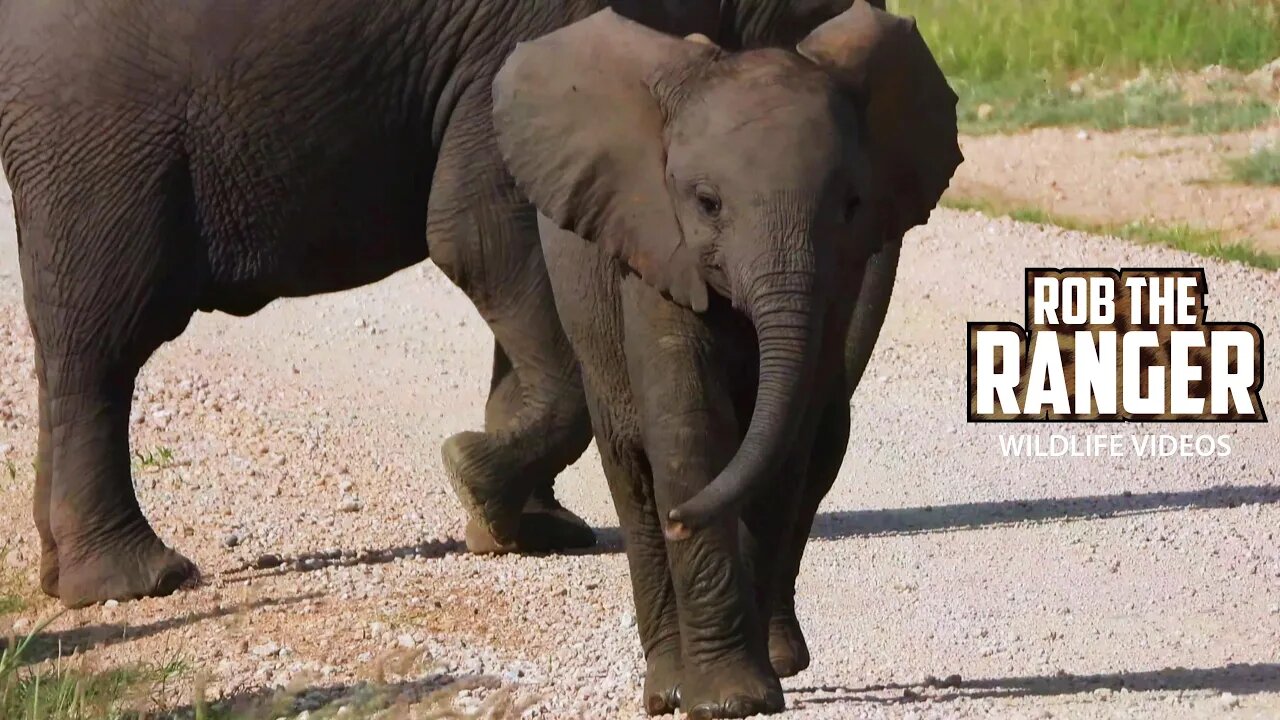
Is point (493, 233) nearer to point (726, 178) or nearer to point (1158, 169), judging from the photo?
point (726, 178)

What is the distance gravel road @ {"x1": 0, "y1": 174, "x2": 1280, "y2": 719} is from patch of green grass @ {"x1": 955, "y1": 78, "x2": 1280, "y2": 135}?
3.76 m

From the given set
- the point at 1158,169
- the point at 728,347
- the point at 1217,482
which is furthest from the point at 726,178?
the point at 1158,169

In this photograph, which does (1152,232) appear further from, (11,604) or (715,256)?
(715,256)

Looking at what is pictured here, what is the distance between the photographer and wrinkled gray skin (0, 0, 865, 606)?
718cm

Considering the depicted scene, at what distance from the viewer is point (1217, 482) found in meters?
8.86

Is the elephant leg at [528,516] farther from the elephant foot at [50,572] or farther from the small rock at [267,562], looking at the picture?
the elephant foot at [50,572]

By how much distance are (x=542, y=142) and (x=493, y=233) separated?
1667mm

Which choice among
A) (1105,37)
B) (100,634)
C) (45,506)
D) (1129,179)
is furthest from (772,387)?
(1105,37)

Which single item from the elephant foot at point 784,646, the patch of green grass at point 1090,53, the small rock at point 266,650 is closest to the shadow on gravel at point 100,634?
the small rock at point 266,650

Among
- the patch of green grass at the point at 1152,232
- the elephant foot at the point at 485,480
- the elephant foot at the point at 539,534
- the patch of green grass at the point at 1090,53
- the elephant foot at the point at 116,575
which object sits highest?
the patch of green grass at the point at 1090,53

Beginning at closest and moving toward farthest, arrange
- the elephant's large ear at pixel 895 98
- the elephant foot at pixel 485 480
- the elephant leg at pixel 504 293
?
the elephant's large ear at pixel 895 98
the elephant leg at pixel 504 293
the elephant foot at pixel 485 480

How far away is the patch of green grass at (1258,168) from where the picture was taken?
45.7 feet

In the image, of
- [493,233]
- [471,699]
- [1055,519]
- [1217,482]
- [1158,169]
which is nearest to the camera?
[471,699]

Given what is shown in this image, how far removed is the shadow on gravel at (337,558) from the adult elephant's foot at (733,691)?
2416mm
